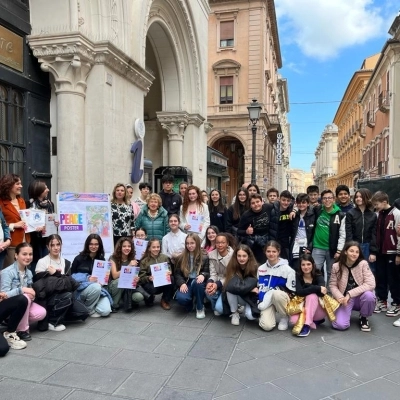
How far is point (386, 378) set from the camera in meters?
3.56

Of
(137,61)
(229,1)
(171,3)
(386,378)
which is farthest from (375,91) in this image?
(386,378)

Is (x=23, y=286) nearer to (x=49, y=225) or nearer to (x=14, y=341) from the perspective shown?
(x=14, y=341)

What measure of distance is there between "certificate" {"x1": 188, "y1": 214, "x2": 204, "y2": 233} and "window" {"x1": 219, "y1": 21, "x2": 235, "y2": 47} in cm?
2773

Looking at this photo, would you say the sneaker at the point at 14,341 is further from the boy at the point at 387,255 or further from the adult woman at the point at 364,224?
the boy at the point at 387,255

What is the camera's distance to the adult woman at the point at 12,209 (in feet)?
16.7

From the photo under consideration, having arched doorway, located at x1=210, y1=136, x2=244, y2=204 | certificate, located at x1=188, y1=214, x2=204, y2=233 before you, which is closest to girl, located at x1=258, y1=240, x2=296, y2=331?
certificate, located at x1=188, y1=214, x2=204, y2=233

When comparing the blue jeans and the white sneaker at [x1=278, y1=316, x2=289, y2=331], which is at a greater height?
the blue jeans

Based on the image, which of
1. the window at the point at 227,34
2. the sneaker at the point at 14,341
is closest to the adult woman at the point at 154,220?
the sneaker at the point at 14,341

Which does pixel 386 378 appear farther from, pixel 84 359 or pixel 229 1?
pixel 229 1

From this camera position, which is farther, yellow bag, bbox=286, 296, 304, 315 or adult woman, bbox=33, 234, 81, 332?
yellow bag, bbox=286, 296, 304, 315

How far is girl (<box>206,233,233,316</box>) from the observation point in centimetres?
531

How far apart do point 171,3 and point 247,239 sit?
927 centimetres

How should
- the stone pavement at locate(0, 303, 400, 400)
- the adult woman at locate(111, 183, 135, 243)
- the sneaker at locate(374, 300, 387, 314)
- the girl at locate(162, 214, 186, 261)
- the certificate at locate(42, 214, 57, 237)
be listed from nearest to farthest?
the stone pavement at locate(0, 303, 400, 400) < the sneaker at locate(374, 300, 387, 314) < the certificate at locate(42, 214, 57, 237) < the girl at locate(162, 214, 186, 261) < the adult woman at locate(111, 183, 135, 243)

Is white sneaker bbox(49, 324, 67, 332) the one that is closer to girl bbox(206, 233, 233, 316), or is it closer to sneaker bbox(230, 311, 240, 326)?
girl bbox(206, 233, 233, 316)
